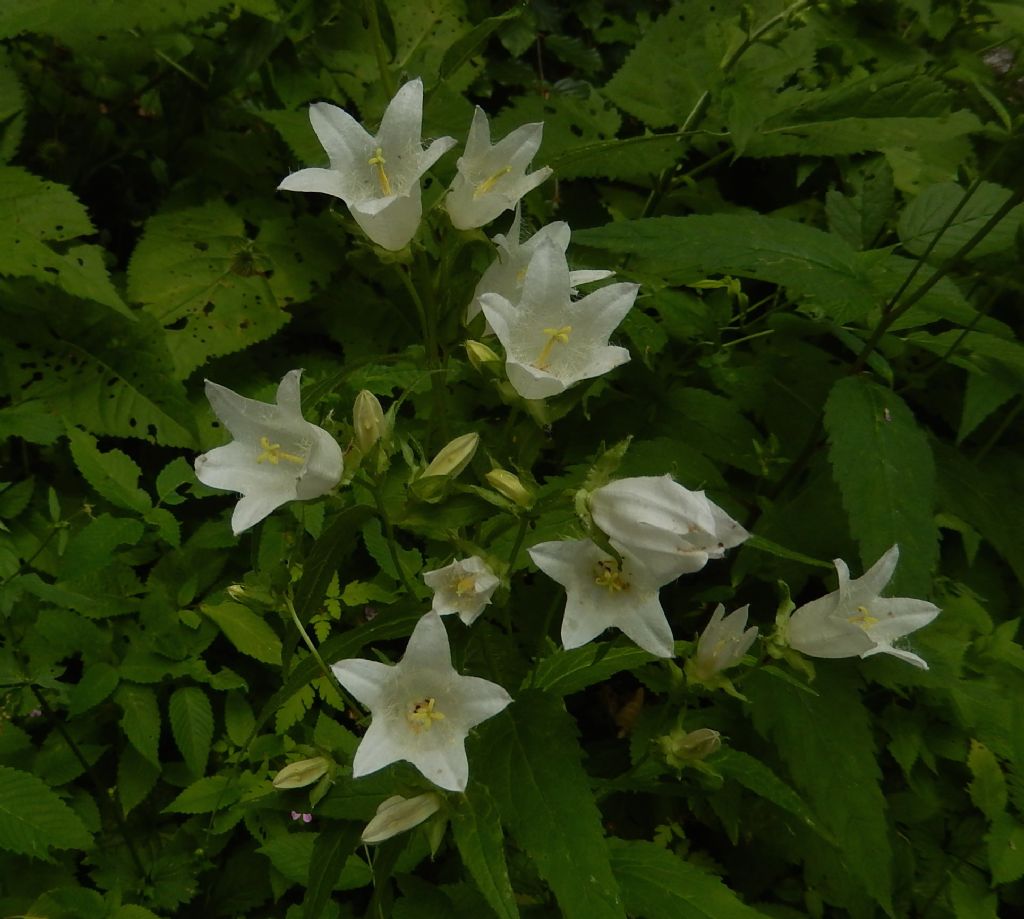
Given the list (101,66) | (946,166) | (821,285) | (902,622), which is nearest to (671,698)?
(902,622)

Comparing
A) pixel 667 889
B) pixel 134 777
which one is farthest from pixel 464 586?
pixel 134 777

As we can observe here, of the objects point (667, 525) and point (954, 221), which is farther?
point (954, 221)

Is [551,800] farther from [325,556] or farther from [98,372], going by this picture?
[98,372]

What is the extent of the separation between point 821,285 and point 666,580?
111 cm

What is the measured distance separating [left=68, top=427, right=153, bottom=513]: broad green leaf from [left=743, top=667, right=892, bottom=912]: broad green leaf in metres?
1.66

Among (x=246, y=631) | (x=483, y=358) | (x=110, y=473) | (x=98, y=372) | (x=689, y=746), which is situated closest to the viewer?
(x=483, y=358)

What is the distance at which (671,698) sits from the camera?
160 centimetres

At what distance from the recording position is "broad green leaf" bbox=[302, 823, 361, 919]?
4.39 ft

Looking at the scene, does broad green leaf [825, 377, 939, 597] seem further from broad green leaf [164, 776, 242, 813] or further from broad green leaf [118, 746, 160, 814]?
broad green leaf [118, 746, 160, 814]

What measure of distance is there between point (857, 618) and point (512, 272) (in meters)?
0.90

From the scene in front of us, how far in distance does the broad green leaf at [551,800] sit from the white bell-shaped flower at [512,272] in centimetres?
67

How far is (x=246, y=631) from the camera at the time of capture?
6.93 feet

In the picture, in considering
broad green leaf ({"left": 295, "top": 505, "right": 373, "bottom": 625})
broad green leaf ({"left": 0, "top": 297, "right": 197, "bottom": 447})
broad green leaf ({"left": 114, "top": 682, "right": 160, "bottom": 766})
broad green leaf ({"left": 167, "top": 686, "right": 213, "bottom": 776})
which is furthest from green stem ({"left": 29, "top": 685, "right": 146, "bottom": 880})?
broad green leaf ({"left": 295, "top": 505, "right": 373, "bottom": 625})

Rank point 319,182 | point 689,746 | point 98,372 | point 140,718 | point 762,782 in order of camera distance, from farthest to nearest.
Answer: point 98,372
point 140,718
point 762,782
point 689,746
point 319,182
